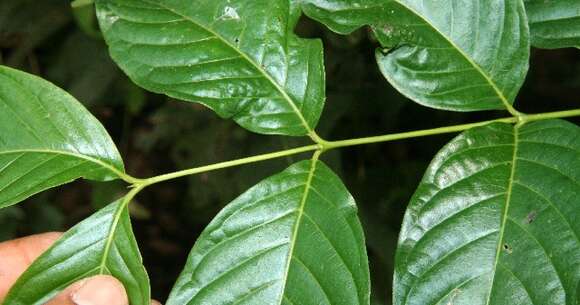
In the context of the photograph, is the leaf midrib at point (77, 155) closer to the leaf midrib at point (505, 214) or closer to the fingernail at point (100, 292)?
the fingernail at point (100, 292)

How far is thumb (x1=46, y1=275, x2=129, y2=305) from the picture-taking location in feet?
4.11

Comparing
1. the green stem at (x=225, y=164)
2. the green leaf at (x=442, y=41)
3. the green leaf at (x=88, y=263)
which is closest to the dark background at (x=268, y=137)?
the green stem at (x=225, y=164)

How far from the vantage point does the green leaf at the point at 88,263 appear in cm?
129

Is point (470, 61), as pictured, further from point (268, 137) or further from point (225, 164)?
point (268, 137)

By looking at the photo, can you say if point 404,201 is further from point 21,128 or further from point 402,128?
point 21,128

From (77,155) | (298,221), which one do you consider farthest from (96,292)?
(298,221)

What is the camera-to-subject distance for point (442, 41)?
1.36m

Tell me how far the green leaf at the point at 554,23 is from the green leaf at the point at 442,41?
0.10 m

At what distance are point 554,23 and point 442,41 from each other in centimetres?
25

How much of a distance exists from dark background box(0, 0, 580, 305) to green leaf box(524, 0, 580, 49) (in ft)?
2.22

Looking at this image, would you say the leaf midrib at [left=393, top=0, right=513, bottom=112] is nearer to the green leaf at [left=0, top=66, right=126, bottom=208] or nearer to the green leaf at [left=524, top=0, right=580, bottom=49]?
the green leaf at [left=524, top=0, right=580, bottom=49]

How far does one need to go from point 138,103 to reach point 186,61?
3.76ft

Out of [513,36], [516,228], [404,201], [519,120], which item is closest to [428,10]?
[513,36]

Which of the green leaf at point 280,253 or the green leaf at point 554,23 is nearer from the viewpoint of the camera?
the green leaf at point 280,253
